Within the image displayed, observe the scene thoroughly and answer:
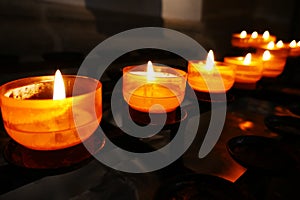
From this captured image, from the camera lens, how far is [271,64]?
1.26 m

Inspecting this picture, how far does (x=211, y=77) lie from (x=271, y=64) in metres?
0.54

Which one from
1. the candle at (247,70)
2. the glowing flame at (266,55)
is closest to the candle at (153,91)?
the candle at (247,70)

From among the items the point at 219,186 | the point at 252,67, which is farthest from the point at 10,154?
the point at 252,67

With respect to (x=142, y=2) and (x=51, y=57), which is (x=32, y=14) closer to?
(x=51, y=57)

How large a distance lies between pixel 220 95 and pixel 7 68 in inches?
30.2

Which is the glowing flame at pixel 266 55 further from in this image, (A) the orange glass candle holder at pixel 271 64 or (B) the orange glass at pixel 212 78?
(B) the orange glass at pixel 212 78

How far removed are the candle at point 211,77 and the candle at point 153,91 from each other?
0.65 ft

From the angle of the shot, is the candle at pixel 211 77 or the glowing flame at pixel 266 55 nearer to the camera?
the candle at pixel 211 77

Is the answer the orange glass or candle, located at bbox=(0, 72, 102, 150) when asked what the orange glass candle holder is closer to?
the orange glass

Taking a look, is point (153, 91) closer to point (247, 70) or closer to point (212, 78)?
point (212, 78)

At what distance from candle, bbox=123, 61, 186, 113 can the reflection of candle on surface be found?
696mm

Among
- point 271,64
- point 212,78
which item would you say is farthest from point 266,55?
point 212,78

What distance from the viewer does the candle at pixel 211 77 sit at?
887 mm

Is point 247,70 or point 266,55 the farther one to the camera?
point 266,55
